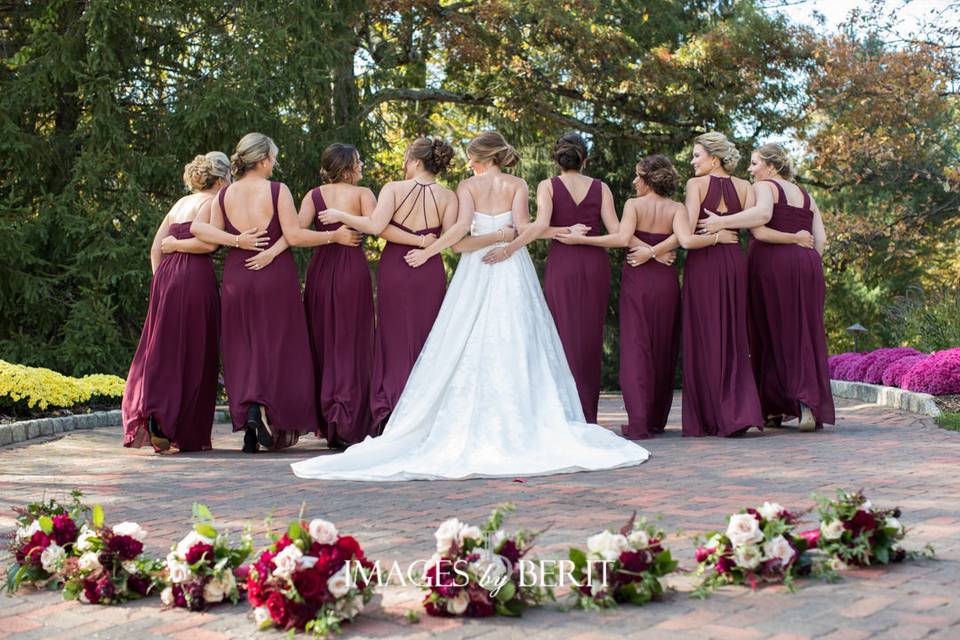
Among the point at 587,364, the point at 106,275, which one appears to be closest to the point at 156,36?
the point at 106,275

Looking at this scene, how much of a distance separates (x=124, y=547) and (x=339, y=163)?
18.0 feet

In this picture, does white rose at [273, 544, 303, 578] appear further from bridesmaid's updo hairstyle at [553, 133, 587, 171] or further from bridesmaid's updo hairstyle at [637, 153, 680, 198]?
bridesmaid's updo hairstyle at [637, 153, 680, 198]

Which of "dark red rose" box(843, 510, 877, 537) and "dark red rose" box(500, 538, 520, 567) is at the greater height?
"dark red rose" box(843, 510, 877, 537)

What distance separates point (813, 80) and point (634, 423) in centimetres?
1126

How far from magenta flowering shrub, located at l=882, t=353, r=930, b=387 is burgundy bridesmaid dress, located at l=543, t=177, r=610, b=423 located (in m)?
4.59

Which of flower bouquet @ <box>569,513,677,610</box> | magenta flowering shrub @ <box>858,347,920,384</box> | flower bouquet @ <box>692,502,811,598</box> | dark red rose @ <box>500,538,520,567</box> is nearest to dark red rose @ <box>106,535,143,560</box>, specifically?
dark red rose @ <box>500,538,520,567</box>

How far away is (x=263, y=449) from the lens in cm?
940

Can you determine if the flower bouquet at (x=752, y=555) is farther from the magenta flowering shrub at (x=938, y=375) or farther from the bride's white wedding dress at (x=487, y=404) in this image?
the magenta flowering shrub at (x=938, y=375)

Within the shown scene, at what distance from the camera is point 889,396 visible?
12414 mm

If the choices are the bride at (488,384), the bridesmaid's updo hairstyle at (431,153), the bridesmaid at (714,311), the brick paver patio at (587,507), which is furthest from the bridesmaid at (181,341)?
the bridesmaid at (714,311)

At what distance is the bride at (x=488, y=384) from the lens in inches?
292

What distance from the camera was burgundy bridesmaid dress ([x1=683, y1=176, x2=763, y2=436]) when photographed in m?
9.48

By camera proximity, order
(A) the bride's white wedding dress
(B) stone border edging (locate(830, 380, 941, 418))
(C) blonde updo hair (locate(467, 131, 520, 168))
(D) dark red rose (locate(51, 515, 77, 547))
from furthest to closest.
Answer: (B) stone border edging (locate(830, 380, 941, 418)) → (C) blonde updo hair (locate(467, 131, 520, 168)) → (A) the bride's white wedding dress → (D) dark red rose (locate(51, 515, 77, 547))

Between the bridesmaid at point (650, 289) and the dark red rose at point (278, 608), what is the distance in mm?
6187
